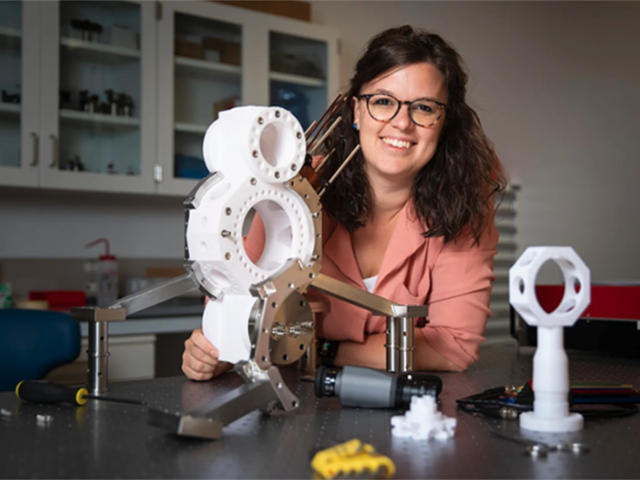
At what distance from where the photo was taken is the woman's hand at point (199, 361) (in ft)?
3.45

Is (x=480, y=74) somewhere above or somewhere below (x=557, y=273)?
above

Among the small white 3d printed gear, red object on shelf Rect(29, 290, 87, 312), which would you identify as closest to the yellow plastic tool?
the small white 3d printed gear

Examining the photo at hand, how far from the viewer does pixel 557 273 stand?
3889 mm

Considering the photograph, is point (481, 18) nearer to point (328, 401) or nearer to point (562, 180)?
point (562, 180)

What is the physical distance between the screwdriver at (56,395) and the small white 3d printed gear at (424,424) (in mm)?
374

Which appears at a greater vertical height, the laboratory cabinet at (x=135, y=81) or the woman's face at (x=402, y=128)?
the laboratory cabinet at (x=135, y=81)

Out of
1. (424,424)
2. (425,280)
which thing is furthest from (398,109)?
(424,424)

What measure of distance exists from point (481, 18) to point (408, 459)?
3535 mm

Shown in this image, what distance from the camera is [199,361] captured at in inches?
42.4

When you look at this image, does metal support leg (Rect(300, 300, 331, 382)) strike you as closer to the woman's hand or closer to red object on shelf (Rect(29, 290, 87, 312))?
the woman's hand

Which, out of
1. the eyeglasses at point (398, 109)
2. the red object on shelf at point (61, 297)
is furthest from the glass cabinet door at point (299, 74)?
the eyeglasses at point (398, 109)

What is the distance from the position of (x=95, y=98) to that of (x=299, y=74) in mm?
924

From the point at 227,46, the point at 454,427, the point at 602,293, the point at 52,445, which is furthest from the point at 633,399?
the point at 227,46

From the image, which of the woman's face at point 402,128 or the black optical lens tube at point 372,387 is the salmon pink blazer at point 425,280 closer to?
the woman's face at point 402,128
